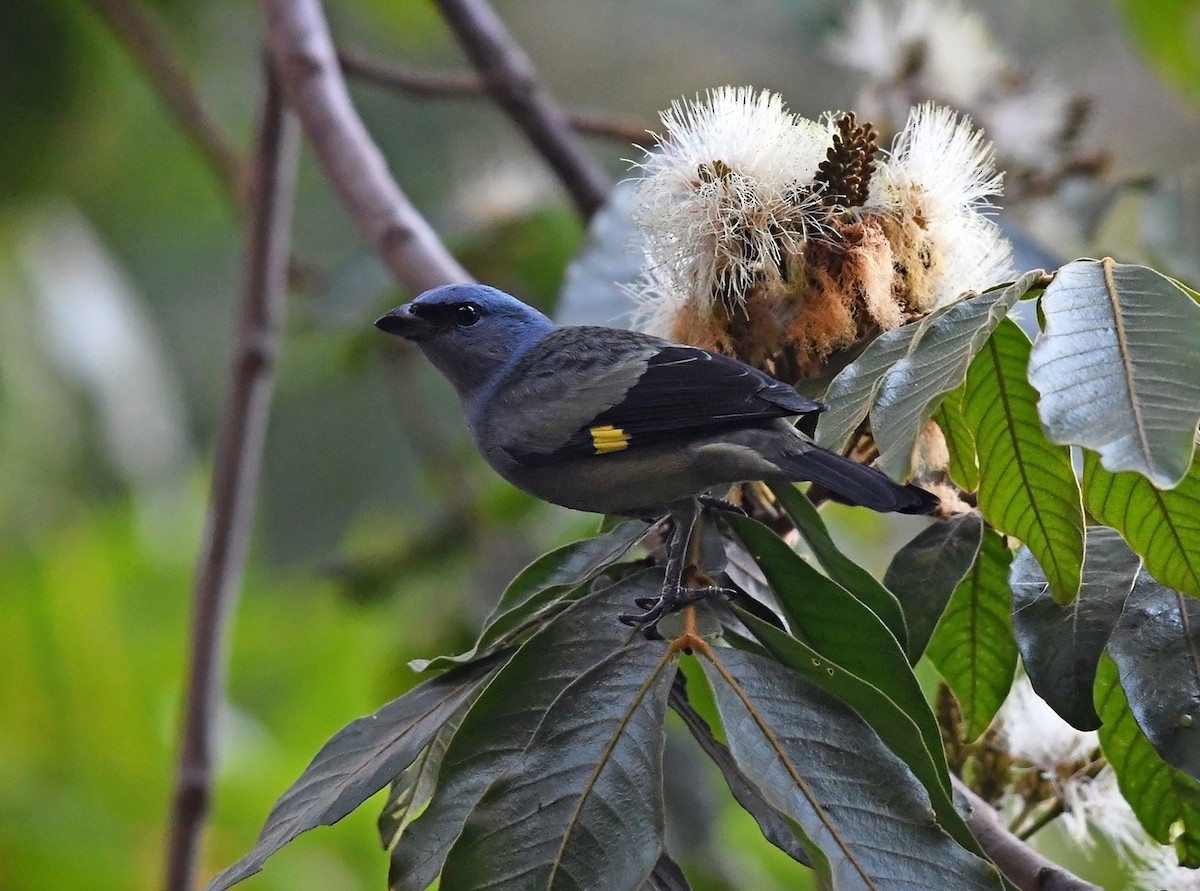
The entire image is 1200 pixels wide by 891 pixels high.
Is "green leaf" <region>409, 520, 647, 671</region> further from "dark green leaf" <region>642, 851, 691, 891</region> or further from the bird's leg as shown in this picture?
"dark green leaf" <region>642, 851, 691, 891</region>

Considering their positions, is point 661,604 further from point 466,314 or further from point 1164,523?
point 466,314

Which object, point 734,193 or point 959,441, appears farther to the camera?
point 734,193

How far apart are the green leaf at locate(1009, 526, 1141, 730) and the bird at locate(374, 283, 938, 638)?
0.14 m

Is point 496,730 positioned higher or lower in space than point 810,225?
lower

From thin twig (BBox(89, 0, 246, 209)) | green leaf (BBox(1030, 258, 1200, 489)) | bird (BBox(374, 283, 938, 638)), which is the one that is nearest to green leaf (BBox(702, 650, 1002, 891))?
bird (BBox(374, 283, 938, 638))

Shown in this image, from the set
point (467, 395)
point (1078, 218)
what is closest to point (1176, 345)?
point (467, 395)

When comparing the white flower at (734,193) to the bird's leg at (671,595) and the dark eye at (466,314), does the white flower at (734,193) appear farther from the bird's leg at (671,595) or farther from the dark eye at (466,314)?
the dark eye at (466,314)

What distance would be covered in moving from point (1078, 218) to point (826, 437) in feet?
5.24

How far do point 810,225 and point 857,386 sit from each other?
12.6 inches

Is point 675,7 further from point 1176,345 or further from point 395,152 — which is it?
point 1176,345

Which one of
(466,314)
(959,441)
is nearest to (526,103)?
(466,314)

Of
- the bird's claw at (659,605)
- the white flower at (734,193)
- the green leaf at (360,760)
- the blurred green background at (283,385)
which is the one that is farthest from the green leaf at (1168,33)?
the green leaf at (360,760)

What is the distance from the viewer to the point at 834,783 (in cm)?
108

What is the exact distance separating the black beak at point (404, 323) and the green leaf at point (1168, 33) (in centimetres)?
221
